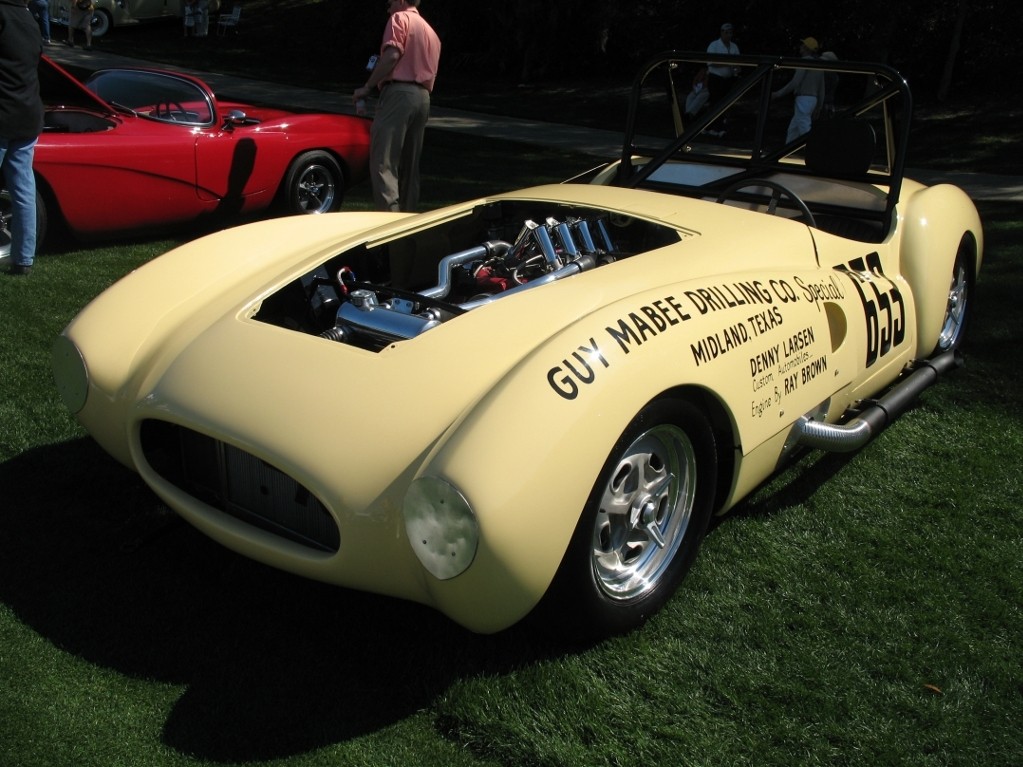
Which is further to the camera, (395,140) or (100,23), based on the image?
(100,23)

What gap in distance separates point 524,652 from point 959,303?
3.19 metres

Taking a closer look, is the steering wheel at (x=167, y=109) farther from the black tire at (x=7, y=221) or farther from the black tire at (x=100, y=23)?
the black tire at (x=100, y=23)

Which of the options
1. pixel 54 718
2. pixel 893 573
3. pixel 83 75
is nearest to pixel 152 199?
pixel 54 718

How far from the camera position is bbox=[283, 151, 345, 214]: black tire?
7.43 m

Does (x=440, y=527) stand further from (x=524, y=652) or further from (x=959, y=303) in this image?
(x=959, y=303)

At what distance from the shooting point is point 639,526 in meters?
2.83

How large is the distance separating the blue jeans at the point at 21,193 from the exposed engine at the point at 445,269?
2837mm

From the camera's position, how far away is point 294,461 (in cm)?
252

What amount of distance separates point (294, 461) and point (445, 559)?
500 millimetres

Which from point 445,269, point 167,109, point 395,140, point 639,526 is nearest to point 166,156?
point 167,109

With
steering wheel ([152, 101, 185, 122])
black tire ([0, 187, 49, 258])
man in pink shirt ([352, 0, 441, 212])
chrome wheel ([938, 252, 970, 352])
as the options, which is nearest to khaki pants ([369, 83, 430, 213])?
man in pink shirt ([352, 0, 441, 212])

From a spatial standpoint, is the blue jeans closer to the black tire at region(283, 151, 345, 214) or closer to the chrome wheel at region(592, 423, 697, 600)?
the black tire at region(283, 151, 345, 214)

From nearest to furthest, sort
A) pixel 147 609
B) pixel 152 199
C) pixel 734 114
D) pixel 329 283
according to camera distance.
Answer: pixel 147 609 → pixel 329 283 → pixel 152 199 → pixel 734 114

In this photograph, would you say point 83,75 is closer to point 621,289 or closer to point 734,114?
point 734,114
